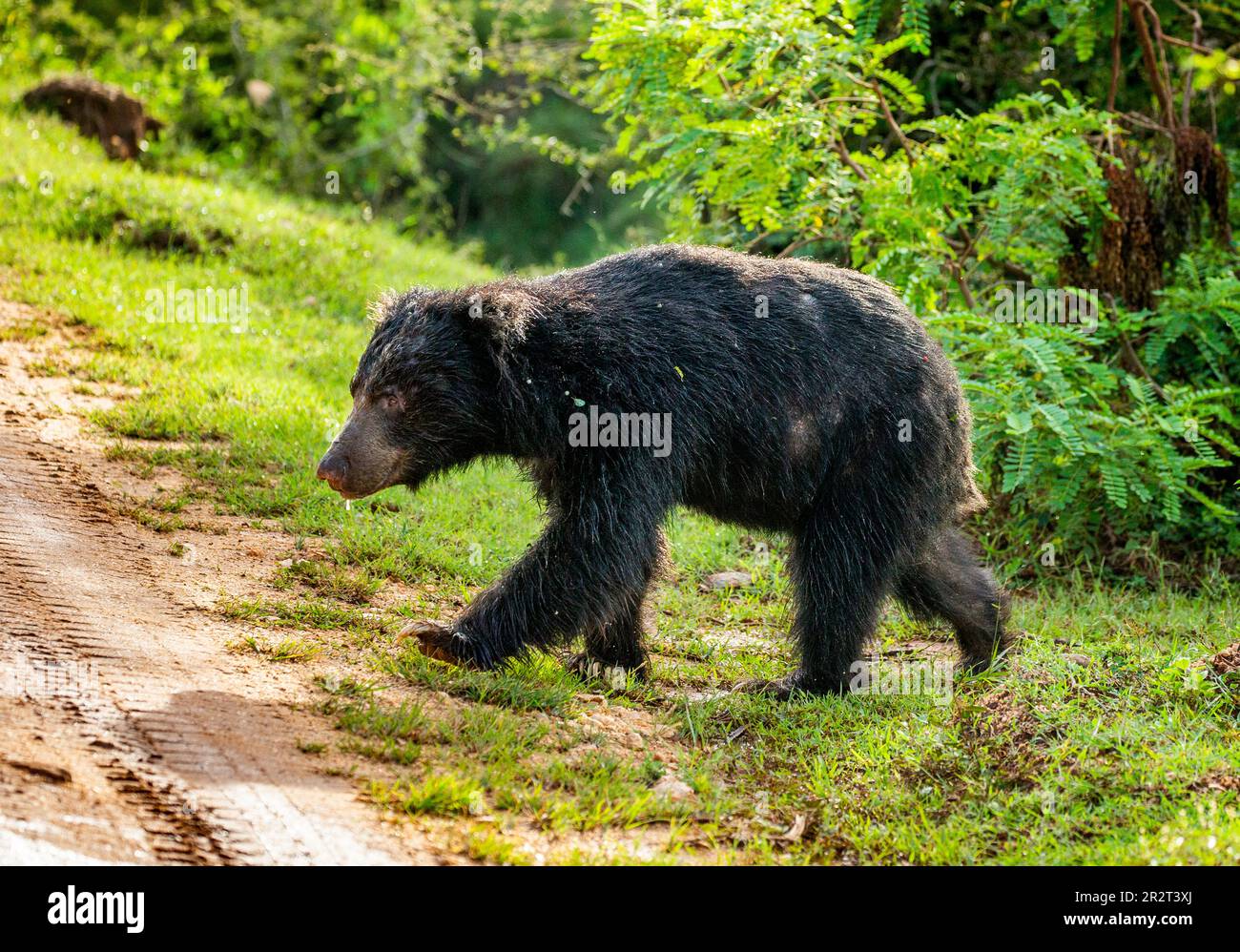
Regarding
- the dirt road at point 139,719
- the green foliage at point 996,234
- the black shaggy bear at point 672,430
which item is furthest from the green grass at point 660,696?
the green foliage at point 996,234

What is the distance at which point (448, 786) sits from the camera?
12.3 feet

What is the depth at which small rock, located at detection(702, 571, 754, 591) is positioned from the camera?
6.73 meters

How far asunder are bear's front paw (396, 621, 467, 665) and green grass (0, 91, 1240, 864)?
5cm

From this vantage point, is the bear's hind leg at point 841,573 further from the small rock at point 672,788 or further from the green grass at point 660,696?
the small rock at point 672,788

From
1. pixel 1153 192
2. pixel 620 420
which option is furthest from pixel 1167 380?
pixel 620 420

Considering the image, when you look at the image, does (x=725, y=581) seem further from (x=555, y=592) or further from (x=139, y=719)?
(x=139, y=719)

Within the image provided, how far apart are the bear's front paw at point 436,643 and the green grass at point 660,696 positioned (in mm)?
50

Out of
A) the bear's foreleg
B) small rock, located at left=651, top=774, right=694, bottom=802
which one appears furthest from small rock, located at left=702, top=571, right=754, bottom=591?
small rock, located at left=651, top=774, right=694, bottom=802

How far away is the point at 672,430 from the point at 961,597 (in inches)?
63.9

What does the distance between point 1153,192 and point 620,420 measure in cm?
449

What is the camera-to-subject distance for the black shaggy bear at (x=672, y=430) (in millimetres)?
4793

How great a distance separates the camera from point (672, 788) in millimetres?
4238

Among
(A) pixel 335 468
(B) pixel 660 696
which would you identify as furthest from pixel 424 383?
(B) pixel 660 696

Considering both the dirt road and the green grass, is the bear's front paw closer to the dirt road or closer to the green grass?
the green grass
